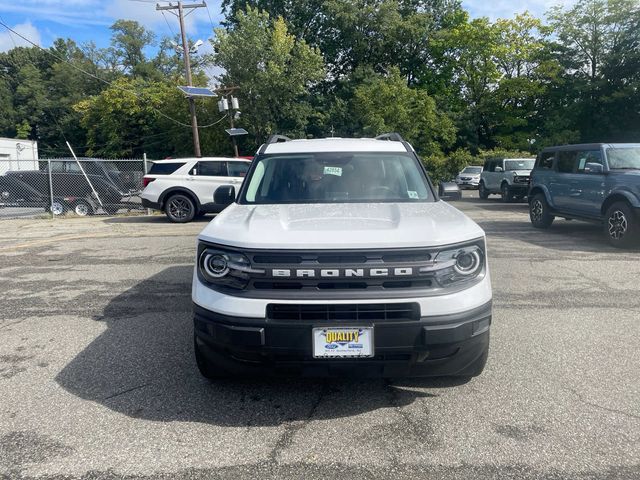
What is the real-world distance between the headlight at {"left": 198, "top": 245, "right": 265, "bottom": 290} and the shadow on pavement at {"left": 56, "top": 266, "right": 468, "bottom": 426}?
33.7 inches

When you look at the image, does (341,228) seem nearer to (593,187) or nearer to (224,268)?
(224,268)

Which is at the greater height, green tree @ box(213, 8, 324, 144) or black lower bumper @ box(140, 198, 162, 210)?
green tree @ box(213, 8, 324, 144)

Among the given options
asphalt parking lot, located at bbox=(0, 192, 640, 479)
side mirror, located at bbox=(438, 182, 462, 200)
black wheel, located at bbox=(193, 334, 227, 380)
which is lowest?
asphalt parking lot, located at bbox=(0, 192, 640, 479)

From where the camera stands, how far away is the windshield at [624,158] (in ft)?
31.8

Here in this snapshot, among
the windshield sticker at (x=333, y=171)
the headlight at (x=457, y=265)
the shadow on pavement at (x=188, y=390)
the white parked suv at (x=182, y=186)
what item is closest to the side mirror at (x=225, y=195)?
the windshield sticker at (x=333, y=171)

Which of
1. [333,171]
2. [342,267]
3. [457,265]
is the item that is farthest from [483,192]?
[342,267]

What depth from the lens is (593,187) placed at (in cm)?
1005

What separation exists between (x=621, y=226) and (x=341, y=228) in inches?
309

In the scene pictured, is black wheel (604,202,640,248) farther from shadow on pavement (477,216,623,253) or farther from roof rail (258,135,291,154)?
roof rail (258,135,291,154)

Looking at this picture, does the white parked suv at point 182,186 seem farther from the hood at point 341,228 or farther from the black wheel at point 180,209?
the hood at point 341,228

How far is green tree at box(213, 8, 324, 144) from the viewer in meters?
37.8

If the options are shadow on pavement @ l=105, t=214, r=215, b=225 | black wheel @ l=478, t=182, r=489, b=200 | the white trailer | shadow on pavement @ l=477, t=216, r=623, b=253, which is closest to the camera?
shadow on pavement @ l=477, t=216, r=623, b=253

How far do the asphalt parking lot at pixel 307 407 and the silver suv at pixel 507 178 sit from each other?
45.5 ft

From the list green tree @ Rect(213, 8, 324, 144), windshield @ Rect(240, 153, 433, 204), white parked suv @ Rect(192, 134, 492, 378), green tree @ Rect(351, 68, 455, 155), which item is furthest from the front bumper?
white parked suv @ Rect(192, 134, 492, 378)
